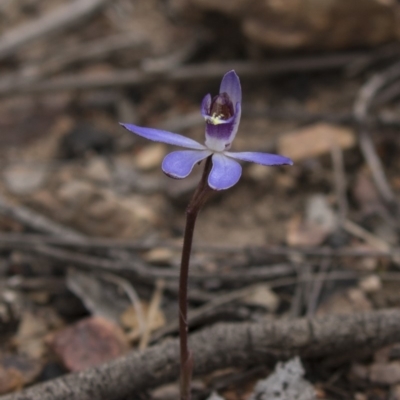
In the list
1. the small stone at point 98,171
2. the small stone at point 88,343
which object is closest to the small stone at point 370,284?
the small stone at point 88,343

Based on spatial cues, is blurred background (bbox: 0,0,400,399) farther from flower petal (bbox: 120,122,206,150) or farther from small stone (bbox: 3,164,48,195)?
flower petal (bbox: 120,122,206,150)

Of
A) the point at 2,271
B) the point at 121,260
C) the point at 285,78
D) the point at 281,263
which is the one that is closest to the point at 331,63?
the point at 285,78

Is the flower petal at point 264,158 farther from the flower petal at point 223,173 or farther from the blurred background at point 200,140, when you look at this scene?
Result: the blurred background at point 200,140

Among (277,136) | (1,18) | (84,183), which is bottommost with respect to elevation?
(84,183)

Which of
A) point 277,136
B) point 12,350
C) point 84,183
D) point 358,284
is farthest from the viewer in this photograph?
point 277,136

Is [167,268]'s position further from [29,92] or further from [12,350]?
[29,92]

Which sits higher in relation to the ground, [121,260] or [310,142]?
[310,142]
